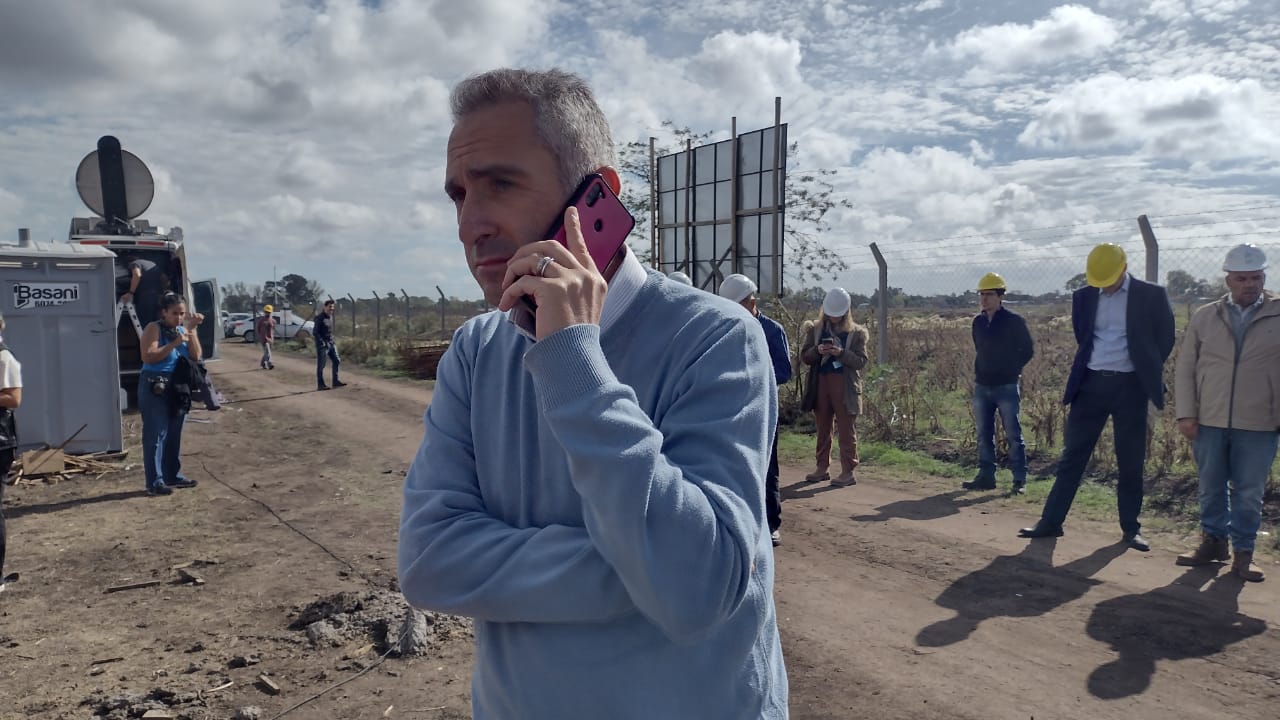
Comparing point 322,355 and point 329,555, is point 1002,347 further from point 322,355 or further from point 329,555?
point 322,355

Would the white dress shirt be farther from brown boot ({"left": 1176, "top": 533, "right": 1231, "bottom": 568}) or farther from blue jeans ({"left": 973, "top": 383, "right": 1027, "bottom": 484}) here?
blue jeans ({"left": 973, "top": 383, "right": 1027, "bottom": 484})

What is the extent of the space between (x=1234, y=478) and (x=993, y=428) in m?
2.77

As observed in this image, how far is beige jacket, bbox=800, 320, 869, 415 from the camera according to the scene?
8.47 m

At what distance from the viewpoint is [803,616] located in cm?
499

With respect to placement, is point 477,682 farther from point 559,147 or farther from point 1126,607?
point 1126,607

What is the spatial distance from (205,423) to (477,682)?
13328 mm

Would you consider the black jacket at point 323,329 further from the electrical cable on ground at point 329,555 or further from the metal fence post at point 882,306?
the metal fence post at point 882,306

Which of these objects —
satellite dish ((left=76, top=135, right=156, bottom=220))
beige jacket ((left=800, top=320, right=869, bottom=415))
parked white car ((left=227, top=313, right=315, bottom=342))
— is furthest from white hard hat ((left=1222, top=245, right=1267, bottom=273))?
parked white car ((left=227, top=313, right=315, bottom=342))

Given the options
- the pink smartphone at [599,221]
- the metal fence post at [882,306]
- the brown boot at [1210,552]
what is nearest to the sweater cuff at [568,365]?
the pink smartphone at [599,221]

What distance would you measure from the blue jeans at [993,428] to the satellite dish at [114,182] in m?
11.4

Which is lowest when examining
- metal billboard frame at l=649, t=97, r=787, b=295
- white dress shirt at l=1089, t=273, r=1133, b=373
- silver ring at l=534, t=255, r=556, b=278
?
white dress shirt at l=1089, t=273, r=1133, b=373

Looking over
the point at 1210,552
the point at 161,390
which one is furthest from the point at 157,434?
the point at 1210,552

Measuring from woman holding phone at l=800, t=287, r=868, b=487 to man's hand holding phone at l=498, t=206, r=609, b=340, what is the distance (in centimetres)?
756

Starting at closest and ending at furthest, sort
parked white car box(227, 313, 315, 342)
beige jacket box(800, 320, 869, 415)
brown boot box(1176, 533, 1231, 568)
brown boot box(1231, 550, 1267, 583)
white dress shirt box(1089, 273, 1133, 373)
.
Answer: brown boot box(1231, 550, 1267, 583) → brown boot box(1176, 533, 1231, 568) → white dress shirt box(1089, 273, 1133, 373) → beige jacket box(800, 320, 869, 415) → parked white car box(227, 313, 315, 342)
